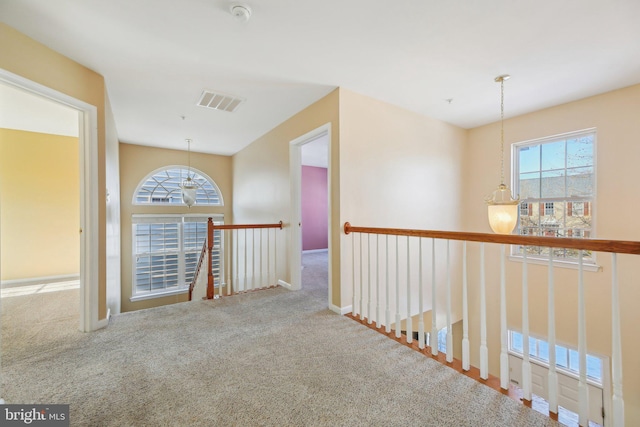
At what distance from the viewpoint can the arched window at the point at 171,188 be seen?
5301 mm

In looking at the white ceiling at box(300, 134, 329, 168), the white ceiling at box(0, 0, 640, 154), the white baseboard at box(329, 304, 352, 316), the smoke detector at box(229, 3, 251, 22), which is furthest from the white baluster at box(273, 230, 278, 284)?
the smoke detector at box(229, 3, 251, 22)

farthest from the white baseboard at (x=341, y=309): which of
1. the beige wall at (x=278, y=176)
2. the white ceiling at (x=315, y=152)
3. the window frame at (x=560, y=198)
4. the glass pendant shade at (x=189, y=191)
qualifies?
the glass pendant shade at (x=189, y=191)

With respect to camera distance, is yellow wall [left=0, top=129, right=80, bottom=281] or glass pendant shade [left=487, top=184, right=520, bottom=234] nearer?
glass pendant shade [left=487, top=184, right=520, bottom=234]

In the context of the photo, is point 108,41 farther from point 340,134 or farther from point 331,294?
point 331,294

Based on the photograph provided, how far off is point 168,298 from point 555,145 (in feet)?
24.2

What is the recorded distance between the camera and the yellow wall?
3.73m

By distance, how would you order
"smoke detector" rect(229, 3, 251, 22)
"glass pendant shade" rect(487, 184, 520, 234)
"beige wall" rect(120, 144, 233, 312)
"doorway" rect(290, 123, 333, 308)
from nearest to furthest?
"smoke detector" rect(229, 3, 251, 22) < "glass pendant shade" rect(487, 184, 520, 234) < "beige wall" rect(120, 144, 233, 312) < "doorway" rect(290, 123, 333, 308)

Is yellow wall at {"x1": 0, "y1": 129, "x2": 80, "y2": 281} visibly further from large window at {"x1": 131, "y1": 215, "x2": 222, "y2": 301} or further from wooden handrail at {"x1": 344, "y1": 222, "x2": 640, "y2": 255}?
wooden handrail at {"x1": 344, "y1": 222, "x2": 640, "y2": 255}

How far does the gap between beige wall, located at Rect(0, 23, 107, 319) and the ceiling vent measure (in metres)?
0.93

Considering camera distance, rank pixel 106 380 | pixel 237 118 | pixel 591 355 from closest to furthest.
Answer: pixel 106 380 < pixel 591 355 < pixel 237 118

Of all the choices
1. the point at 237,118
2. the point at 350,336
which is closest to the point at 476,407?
the point at 350,336

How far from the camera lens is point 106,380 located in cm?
162

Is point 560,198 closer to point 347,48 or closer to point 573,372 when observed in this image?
point 573,372

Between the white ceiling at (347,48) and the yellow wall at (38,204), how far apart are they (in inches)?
73.4
